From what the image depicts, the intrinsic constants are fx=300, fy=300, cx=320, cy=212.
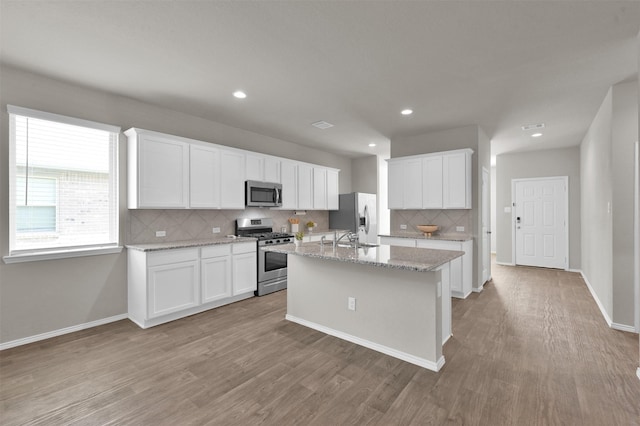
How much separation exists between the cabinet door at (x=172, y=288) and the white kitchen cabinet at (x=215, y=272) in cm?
10

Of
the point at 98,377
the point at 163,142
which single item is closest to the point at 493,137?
the point at 163,142

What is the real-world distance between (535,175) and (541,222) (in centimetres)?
105

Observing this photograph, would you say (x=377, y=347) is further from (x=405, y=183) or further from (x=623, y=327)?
(x=405, y=183)

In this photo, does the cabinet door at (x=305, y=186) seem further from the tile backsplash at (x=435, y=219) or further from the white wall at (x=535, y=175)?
the white wall at (x=535, y=175)

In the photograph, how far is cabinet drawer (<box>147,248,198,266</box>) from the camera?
3.36 metres

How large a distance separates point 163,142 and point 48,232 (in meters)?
1.52

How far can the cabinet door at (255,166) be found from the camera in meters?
4.75

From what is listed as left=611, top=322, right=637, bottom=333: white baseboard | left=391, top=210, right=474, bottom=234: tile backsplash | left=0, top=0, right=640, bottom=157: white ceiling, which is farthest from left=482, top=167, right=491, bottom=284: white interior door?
left=611, top=322, right=637, bottom=333: white baseboard

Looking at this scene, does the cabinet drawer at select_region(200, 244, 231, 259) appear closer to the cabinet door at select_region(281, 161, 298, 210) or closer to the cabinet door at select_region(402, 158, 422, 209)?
the cabinet door at select_region(281, 161, 298, 210)

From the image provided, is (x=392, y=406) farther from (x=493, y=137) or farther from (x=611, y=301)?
(x=493, y=137)

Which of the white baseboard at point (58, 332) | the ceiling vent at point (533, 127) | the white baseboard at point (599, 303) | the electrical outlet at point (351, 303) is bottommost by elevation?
the white baseboard at point (58, 332)

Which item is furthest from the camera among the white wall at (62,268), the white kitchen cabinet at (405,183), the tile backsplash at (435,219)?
the white kitchen cabinet at (405,183)

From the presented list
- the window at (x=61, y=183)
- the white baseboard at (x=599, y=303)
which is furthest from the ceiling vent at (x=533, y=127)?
the window at (x=61, y=183)

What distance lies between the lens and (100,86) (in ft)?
10.8
